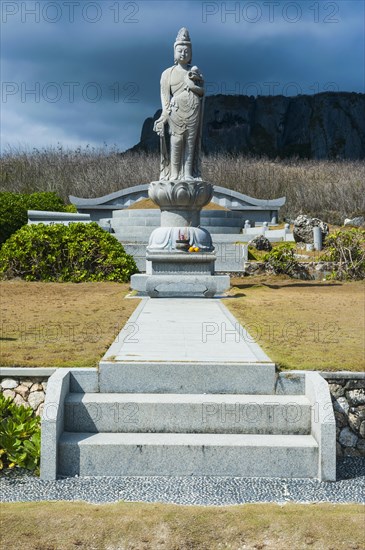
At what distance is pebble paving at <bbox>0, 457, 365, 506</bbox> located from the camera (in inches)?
141

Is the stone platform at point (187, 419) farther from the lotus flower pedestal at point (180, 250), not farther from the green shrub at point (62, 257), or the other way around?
the green shrub at point (62, 257)

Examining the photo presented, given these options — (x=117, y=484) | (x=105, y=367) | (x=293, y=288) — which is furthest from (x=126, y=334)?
(x=293, y=288)

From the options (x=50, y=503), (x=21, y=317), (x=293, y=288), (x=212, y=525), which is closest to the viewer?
(x=212, y=525)

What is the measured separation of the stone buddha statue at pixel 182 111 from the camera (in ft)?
32.5

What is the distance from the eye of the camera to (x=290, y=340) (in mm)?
5781

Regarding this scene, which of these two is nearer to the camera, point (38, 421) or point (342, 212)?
point (38, 421)

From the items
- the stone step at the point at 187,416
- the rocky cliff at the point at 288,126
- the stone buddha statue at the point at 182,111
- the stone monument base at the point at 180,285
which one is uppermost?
the rocky cliff at the point at 288,126

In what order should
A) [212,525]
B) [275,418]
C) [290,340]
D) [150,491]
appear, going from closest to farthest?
[212,525], [150,491], [275,418], [290,340]

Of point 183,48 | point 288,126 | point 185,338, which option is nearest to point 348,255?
point 183,48

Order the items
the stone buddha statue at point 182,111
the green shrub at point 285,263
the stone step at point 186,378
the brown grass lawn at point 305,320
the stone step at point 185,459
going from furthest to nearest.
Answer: the green shrub at point 285,263 < the stone buddha statue at point 182,111 < the brown grass lawn at point 305,320 < the stone step at point 186,378 < the stone step at point 185,459

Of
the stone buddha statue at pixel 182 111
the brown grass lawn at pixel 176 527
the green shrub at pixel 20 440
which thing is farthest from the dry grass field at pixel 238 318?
the stone buddha statue at pixel 182 111

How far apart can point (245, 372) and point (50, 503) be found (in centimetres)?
174

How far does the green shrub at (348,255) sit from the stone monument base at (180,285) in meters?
4.91

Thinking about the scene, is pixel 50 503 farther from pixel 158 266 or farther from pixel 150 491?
pixel 158 266
